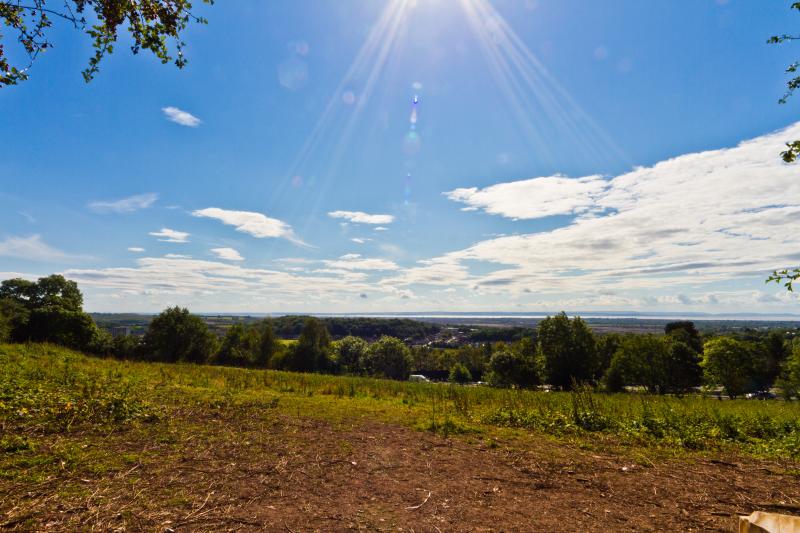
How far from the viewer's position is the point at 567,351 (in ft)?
147

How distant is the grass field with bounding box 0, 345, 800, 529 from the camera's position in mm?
5043

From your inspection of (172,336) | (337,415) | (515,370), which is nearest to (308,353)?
(172,336)

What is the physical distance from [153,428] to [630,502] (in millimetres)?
9565

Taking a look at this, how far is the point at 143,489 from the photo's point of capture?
203 inches

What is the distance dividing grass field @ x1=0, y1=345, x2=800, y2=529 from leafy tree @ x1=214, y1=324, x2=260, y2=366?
2453 inches

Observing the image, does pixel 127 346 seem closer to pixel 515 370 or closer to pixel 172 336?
pixel 172 336

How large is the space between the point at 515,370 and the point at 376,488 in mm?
51357

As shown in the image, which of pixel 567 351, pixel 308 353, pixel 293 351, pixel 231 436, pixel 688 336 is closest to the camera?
pixel 231 436

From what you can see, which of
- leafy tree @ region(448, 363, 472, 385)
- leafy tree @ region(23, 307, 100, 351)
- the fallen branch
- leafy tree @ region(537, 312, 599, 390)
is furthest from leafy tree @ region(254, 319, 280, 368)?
the fallen branch

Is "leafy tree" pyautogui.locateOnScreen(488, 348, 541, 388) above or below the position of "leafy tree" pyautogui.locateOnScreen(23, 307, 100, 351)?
below

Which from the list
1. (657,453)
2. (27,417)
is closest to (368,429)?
(657,453)

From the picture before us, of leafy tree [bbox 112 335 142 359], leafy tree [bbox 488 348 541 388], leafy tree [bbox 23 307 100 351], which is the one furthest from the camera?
leafy tree [bbox 112 335 142 359]

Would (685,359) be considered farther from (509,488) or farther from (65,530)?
(65,530)

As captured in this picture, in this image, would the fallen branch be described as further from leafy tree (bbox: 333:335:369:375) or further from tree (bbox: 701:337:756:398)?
leafy tree (bbox: 333:335:369:375)
